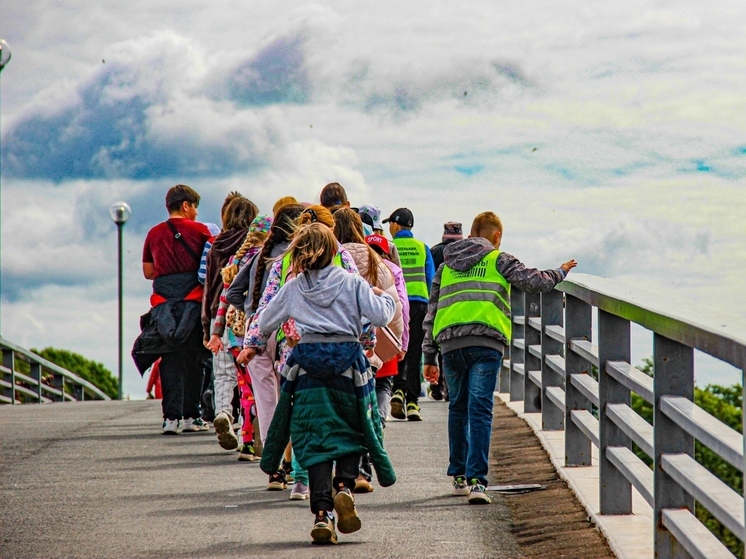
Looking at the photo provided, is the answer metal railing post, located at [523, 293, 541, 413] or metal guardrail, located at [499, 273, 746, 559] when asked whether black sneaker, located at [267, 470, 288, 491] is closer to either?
metal guardrail, located at [499, 273, 746, 559]

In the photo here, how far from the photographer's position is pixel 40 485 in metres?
9.13

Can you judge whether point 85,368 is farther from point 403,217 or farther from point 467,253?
point 467,253

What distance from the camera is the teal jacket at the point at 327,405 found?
22.2 ft

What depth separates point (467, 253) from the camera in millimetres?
8023

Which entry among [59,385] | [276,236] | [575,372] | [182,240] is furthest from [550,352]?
[59,385]

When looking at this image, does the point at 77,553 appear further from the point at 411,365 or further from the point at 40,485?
the point at 411,365

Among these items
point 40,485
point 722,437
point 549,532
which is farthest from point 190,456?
point 722,437

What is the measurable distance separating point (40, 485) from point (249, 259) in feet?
7.36

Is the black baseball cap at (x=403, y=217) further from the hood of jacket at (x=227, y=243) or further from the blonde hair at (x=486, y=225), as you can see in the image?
the blonde hair at (x=486, y=225)

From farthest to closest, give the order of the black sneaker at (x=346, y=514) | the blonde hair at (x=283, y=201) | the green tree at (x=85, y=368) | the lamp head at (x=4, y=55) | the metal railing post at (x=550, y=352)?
the green tree at (x=85, y=368), the lamp head at (x=4, y=55), the metal railing post at (x=550, y=352), the blonde hair at (x=283, y=201), the black sneaker at (x=346, y=514)

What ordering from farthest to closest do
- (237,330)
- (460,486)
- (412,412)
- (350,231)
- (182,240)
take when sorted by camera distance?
1. (412,412)
2. (182,240)
3. (237,330)
4. (460,486)
5. (350,231)

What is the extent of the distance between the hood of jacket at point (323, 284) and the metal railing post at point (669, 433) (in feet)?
6.37

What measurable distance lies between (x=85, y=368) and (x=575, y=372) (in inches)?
1443

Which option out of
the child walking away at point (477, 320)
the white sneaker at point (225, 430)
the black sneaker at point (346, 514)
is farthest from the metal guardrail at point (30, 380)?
the black sneaker at point (346, 514)
